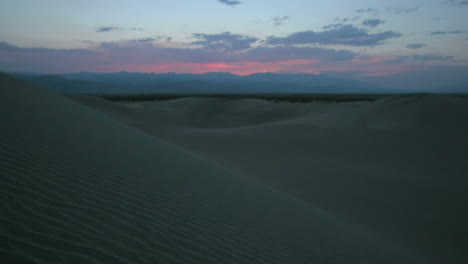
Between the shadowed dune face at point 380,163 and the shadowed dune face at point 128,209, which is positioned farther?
the shadowed dune face at point 380,163

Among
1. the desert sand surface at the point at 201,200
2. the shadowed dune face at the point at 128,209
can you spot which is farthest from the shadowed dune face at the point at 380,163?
the shadowed dune face at the point at 128,209

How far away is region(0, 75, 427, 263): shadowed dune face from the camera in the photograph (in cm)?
185

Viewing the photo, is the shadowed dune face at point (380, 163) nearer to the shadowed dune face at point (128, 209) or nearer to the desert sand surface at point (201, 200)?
the desert sand surface at point (201, 200)

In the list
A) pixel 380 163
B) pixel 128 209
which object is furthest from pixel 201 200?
pixel 380 163

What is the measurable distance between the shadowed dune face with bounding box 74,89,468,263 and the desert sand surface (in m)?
0.04

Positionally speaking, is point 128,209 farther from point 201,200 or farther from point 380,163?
point 380,163

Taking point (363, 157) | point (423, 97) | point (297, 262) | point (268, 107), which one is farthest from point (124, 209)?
point (268, 107)

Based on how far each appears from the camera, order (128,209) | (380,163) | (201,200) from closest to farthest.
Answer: (128,209) → (201,200) → (380,163)

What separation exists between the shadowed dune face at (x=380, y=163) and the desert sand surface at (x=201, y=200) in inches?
1.5

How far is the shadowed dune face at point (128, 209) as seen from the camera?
1.85 m

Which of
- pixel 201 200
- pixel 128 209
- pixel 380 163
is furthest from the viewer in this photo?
pixel 380 163

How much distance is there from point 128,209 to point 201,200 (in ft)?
3.16

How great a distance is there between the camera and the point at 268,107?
2267 centimetres

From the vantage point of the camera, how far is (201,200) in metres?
3.18
